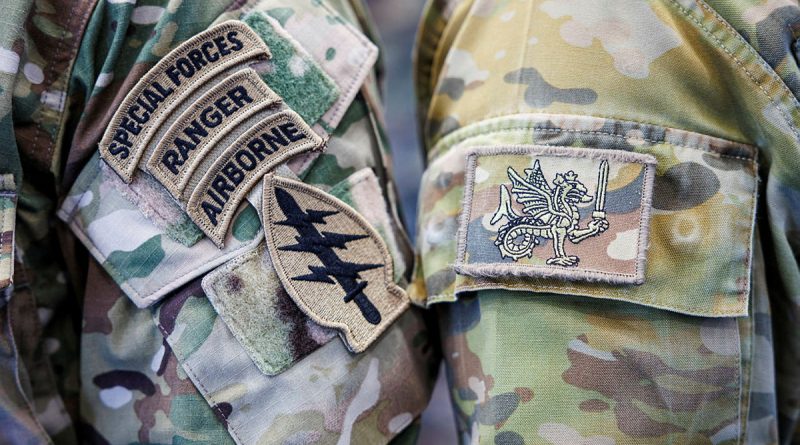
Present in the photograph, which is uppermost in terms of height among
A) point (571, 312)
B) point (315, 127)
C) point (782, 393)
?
point (315, 127)

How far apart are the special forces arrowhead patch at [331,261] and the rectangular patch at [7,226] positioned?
0.21 meters

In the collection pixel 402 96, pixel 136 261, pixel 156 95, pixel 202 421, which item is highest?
pixel 156 95

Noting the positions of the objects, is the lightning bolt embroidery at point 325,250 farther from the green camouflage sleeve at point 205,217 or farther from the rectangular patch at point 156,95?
the rectangular patch at point 156,95

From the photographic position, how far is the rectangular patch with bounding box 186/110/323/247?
0.58 meters

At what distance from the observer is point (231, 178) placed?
58 cm

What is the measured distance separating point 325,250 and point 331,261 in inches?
0.4

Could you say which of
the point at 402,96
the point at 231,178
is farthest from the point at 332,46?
the point at 402,96

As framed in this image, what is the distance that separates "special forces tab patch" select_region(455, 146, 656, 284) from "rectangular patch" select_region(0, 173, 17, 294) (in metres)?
0.37

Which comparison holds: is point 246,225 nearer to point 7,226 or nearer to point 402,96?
point 7,226

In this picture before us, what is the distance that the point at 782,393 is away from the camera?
2.32 ft

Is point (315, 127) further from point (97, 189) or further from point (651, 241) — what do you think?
point (651, 241)

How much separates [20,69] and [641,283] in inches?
21.2

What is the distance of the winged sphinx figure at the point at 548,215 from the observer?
1.88 ft

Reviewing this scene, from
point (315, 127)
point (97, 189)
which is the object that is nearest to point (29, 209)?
point (97, 189)
